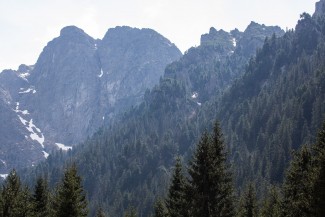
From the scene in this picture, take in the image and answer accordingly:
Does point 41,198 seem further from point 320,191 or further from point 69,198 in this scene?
point 320,191

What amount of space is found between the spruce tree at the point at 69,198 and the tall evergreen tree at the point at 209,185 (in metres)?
10.4

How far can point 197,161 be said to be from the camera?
99.2 feet

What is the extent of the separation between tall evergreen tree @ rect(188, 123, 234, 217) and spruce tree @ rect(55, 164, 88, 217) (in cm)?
1035

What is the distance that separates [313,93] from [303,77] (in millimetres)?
29999

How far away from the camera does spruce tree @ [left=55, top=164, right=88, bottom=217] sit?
34.2m

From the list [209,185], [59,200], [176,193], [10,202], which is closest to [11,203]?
[10,202]

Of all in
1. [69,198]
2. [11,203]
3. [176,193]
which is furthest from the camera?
[176,193]

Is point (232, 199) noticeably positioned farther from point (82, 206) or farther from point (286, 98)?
point (286, 98)

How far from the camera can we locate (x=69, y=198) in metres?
34.5

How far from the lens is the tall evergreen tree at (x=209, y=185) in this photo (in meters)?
29.2

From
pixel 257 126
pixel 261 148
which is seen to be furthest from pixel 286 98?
pixel 261 148

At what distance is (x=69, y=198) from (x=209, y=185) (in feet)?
41.0

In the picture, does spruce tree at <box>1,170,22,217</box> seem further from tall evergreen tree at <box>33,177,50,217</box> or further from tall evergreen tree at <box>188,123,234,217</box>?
tall evergreen tree at <box>188,123,234,217</box>

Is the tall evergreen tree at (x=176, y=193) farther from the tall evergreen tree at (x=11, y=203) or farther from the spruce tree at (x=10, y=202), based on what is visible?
the spruce tree at (x=10, y=202)
